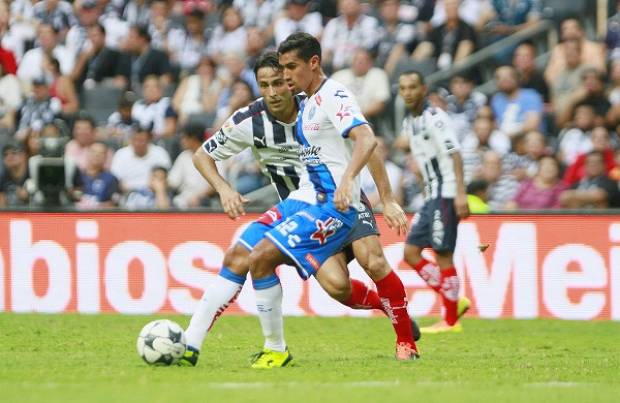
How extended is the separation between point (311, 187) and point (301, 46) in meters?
0.93

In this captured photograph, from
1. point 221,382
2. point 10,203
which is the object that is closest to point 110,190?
point 10,203

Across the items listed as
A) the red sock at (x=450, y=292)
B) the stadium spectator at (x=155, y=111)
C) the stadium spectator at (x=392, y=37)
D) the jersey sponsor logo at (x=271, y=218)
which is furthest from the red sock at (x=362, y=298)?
the stadium spectator at (x=155, y=111)

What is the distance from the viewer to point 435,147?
39.0ft

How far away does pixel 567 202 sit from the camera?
1434cm

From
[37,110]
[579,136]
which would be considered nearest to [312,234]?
[579,136]

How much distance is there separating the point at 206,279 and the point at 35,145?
4173 millimetres

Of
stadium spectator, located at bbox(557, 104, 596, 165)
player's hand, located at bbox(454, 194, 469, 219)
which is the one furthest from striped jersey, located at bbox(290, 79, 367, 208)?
stadium spectator, located at bbox(557, 104, 596, 165)

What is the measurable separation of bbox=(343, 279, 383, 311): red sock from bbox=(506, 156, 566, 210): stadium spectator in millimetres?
5381

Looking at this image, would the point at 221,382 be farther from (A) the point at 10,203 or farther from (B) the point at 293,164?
(A) the point at 10,203

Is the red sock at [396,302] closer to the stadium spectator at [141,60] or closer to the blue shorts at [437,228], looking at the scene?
the blue shorts at [437,228]

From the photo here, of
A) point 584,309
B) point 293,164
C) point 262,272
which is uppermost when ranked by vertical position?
point 293,164

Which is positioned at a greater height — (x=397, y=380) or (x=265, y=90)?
(x=265, y=90)

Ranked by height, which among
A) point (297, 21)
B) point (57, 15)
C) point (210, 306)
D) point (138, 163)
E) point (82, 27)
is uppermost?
point (57, 15)

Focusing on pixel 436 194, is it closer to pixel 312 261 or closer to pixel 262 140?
pixel 262 140
